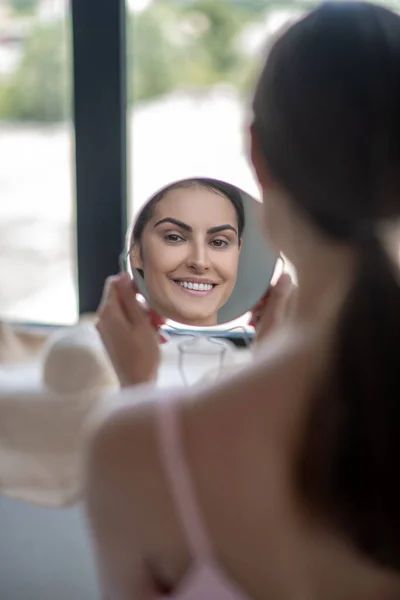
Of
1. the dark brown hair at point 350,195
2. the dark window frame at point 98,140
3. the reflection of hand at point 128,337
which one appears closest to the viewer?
the dark brown hair at point 350,195

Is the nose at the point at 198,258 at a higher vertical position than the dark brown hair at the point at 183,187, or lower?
lower

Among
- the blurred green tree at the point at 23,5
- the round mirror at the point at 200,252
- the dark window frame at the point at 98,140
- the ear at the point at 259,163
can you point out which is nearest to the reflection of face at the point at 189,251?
the round mirror at the point at 200,252

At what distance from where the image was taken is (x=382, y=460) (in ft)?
1.62

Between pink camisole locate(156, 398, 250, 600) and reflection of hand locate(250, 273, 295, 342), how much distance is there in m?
0.38

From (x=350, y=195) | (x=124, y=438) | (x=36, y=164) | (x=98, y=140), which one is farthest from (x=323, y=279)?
(x=36, y=164)

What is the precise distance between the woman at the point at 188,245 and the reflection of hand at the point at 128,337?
5 cm

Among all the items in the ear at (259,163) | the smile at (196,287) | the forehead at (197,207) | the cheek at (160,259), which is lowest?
the smile at (196,287)

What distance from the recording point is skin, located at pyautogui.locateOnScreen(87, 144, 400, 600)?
49 cm

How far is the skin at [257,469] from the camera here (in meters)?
0.49

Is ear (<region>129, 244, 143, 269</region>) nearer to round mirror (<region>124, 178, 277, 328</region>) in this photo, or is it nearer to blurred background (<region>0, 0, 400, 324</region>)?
round mirror (<region>124, 178, 277, 328</region>)

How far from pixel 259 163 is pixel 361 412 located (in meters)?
0.18

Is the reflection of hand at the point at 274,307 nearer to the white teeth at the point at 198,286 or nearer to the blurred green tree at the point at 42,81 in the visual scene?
the white teeth at the point at 198,286

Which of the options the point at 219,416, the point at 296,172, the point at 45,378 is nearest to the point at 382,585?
the point at 219,416

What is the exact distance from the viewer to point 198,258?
905 mm
